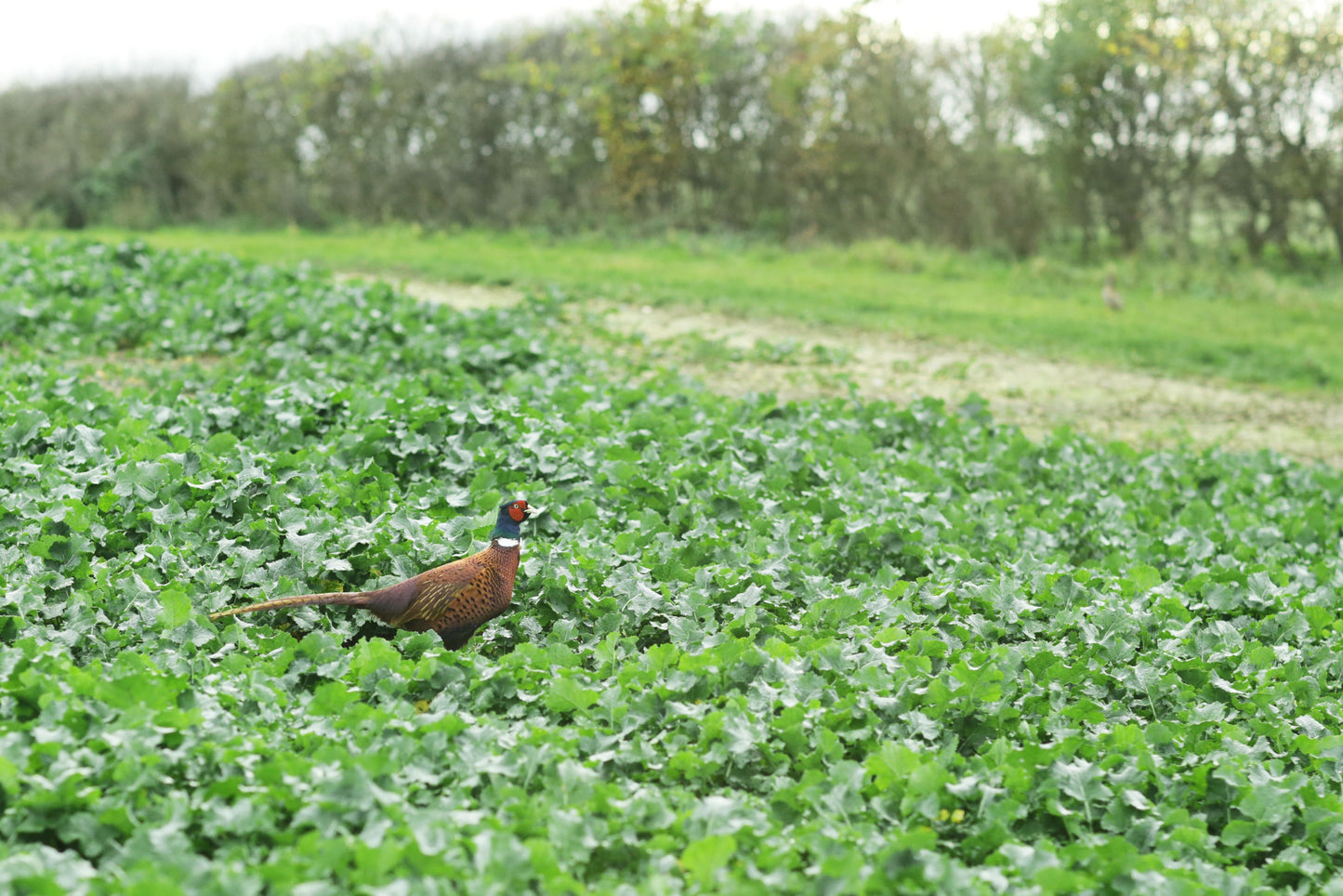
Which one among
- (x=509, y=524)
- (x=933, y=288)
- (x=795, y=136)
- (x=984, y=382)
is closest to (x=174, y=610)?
(x=509, y=524)

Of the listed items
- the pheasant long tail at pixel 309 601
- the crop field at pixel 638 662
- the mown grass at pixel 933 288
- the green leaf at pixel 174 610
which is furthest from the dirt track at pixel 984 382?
the green leaf at pixel 174 610

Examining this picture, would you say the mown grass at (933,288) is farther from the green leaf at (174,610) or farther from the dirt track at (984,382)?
the green leaf at (174,610)

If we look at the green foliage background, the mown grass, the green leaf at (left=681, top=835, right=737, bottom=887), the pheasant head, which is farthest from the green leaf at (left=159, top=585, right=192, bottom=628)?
the green foliage background

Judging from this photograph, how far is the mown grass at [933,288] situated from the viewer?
10.8 metres

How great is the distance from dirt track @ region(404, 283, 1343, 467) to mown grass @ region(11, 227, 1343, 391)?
46 centimetres

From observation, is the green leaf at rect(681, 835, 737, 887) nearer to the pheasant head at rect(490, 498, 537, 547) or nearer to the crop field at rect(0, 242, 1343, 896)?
the crop field at rect(0, 242, 1343, 896)

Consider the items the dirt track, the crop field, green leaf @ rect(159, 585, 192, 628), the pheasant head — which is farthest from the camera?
the dirt track

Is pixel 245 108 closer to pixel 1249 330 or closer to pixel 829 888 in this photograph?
pixel 1249 330

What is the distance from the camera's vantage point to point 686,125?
56.8ft

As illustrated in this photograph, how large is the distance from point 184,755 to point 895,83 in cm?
1546

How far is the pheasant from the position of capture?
12.0ft

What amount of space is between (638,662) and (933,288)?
10.7 m

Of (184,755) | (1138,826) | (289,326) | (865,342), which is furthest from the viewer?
(865,342)

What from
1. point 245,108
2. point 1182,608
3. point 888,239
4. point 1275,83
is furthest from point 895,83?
point 1182,608
